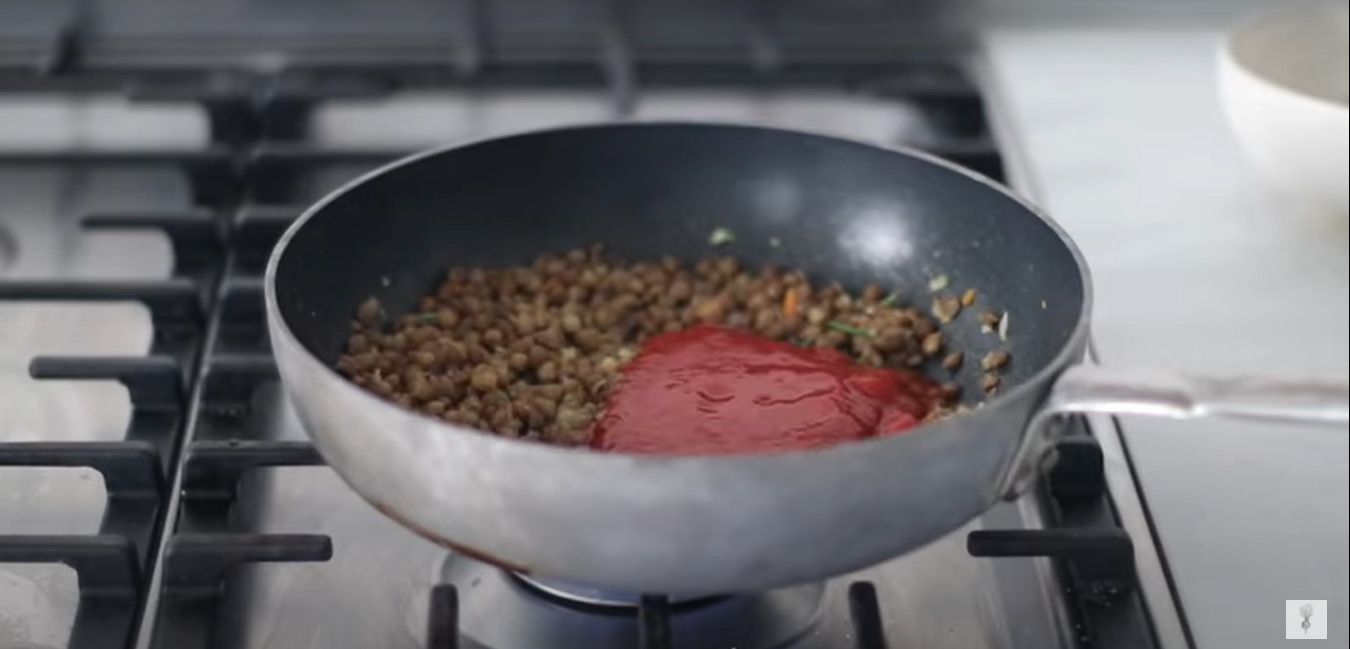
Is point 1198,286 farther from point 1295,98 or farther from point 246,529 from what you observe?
point 246,529

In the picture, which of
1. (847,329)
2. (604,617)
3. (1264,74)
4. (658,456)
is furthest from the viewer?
(1264,74)


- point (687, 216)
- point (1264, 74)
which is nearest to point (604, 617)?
point (687, 216)

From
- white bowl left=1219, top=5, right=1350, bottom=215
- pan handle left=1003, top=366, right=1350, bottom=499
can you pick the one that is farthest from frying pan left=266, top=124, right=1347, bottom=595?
white bowl left=1219, top=5, right=1350, bottom=215

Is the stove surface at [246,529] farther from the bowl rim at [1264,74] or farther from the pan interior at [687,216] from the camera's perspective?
the bowl rim at [1264,74]

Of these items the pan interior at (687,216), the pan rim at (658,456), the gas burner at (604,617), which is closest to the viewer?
the pan rim at (658,456)

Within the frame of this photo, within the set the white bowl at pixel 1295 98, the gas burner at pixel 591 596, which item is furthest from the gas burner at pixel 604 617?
the white bowl at pixel 1295 98

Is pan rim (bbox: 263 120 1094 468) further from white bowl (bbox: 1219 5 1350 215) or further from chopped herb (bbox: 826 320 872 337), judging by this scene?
white bowl (bbox: 1219 5 1350 215)

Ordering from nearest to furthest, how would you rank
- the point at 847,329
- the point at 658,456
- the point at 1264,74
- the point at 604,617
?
the point at 658,456 → the point at 604,617 → the point at 847,329 → the point at 1264,74
